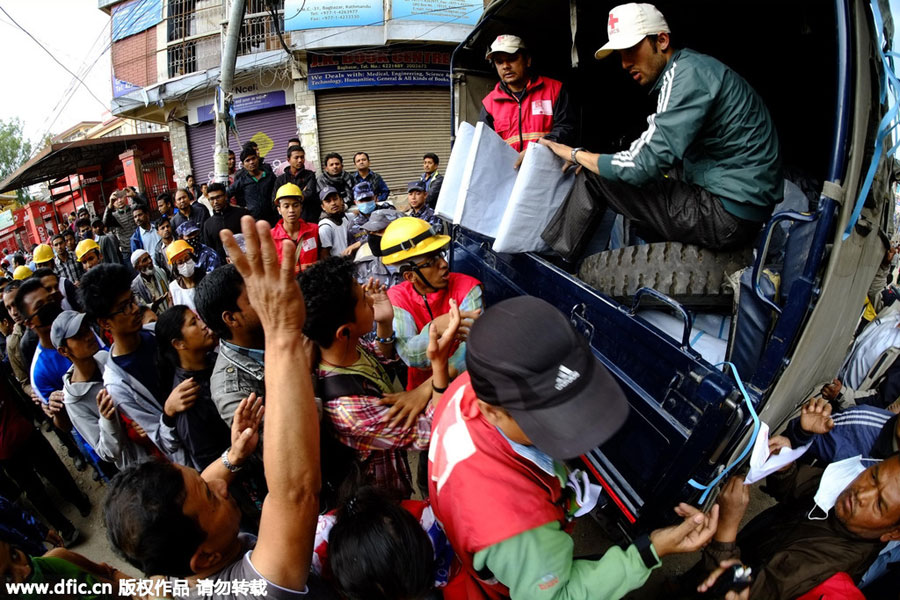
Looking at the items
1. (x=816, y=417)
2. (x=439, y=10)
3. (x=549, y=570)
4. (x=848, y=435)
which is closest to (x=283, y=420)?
(x=549, y=570)

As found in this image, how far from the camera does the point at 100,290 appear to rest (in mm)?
2102

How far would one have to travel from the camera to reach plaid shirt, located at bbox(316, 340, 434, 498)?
1.62m

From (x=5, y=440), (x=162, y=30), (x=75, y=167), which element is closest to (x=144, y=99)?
(x=162, y=30)

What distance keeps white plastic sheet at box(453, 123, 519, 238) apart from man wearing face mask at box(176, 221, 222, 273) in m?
2.77

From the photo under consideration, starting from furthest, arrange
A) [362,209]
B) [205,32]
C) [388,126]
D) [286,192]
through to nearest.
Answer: [205,32]
[388,126]
[362,209]
[286,192]

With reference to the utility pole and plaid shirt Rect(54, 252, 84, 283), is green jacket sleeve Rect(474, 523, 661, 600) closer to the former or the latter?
the utility pole

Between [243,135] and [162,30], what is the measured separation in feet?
13.9

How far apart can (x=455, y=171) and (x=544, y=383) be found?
2298mm

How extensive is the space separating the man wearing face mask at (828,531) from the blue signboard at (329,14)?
1252 cm

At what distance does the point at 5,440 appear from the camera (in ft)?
8.92

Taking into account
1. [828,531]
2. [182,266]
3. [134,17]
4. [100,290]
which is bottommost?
[828,531]

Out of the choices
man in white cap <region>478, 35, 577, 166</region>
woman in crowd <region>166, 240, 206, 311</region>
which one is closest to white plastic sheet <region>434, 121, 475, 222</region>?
man in white cap <region>478, 35, 577, 166</region>

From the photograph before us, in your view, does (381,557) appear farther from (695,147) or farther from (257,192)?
(257,192)

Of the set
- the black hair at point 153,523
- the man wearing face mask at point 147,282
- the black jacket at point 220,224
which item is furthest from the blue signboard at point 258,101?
the black hair at point 153,523
